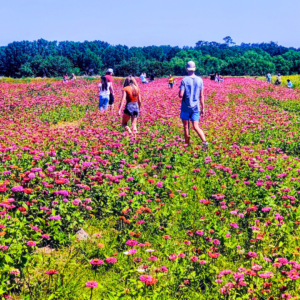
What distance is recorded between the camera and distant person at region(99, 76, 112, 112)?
13294 mm

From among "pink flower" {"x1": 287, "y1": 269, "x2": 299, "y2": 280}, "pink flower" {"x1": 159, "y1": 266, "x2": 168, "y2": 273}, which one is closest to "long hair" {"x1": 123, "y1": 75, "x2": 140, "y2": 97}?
"pink flower" {"x1": 159, "y1": 266, "x2": 168, "y2": 273}

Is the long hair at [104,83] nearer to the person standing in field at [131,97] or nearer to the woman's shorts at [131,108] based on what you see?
the person standing in field at [131,97]

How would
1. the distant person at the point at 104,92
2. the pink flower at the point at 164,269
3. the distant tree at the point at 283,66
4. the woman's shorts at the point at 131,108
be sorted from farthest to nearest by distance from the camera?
1. the distant tree at the point at 283,66
2. the distant person at the point at 104,92
3. the woman's shorts at the point at 131,108
4. the pink flower at the point at 164,269

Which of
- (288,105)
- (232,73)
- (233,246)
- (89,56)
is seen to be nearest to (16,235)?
(233,246)

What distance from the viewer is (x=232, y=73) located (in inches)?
5546

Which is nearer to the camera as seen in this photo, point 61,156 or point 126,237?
point 126,237

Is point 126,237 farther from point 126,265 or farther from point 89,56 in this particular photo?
point 89,56

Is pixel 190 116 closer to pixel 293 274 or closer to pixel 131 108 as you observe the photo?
pixel 131 108

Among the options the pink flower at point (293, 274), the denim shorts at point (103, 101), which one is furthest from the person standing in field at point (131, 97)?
the pink flower at point (293, 274)

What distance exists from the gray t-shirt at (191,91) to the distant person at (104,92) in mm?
5493

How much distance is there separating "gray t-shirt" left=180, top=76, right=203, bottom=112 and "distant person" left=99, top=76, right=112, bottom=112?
18.0ft

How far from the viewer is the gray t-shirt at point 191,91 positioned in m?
8.44

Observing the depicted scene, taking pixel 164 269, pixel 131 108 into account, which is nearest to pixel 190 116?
pixel 131 108

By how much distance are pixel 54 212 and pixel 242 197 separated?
9.99 feet
